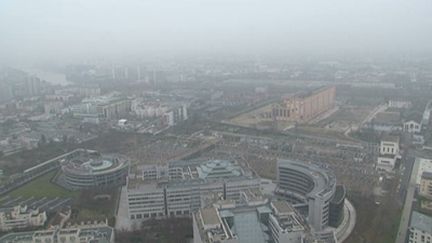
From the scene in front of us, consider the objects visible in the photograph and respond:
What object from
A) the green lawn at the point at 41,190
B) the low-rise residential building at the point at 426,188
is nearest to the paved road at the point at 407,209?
the low-rise residential building at the point at 426,188

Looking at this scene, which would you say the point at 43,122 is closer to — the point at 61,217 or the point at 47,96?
the point at 47,96

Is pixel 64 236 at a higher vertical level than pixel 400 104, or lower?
lower

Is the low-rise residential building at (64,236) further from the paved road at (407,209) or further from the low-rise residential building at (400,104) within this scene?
the low-rise residential building at (400,104)

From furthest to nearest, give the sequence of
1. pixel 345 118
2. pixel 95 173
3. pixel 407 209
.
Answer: pixel 345 118 < pixel 95 173 < pixel 407 209

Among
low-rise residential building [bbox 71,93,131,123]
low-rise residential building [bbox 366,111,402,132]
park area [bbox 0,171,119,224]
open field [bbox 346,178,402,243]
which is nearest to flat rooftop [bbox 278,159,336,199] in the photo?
open field [bbox 346,178,402,243]

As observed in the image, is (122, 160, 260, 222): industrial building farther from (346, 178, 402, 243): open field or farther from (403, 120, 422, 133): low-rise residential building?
(403, 120, 422, 133): low-rise residential building

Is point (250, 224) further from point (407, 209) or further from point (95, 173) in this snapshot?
point (95, 173)

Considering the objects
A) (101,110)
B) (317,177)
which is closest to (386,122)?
(317,177)
